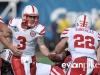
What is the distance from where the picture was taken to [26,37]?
686cm

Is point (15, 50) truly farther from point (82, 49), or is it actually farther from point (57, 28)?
point (57, 28)

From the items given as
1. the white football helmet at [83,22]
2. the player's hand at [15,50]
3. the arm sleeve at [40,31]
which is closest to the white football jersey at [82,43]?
the white football helmet at [83,22]

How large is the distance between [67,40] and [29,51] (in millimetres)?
943

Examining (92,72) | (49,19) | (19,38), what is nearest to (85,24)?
(92,72)

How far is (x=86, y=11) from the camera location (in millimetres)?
16891

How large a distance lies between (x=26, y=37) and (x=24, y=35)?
0.15 feet

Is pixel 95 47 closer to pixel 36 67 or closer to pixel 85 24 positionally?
pixel 85 24

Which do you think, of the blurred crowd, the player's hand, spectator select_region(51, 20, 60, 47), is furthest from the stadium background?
the player's hand

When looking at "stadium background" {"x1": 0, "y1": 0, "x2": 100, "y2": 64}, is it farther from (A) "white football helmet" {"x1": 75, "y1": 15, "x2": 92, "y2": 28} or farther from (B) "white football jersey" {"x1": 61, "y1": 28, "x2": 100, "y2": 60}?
(B) "white football jersey" {"x1": 61, "y1": 28, "x2": 100, "y2": 60}

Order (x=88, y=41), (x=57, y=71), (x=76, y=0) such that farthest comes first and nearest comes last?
(x=76, y=0)
(x=57, y=71)
(x=88, y=41)

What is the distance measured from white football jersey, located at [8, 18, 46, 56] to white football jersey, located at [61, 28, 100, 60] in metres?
0.72

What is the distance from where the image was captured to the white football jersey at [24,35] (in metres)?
6.82

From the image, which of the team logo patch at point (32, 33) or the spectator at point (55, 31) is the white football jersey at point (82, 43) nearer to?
the team logo patch at point (32, 33)

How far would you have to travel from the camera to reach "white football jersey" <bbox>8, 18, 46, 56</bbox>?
6824 mm
